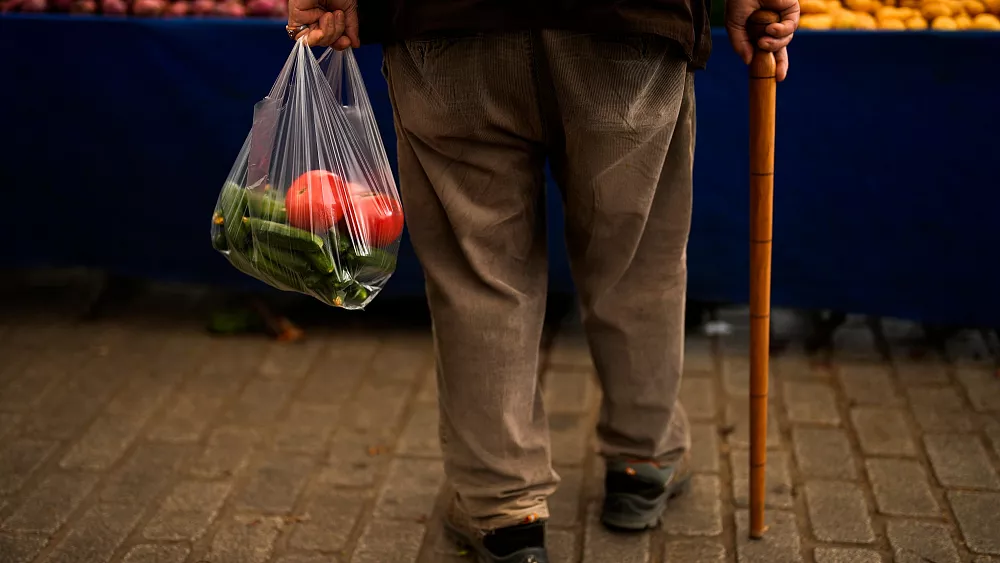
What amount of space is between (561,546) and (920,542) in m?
0.76

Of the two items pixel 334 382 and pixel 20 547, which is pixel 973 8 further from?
pixel 20 547

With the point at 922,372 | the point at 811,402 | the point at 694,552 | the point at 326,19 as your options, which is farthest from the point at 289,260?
the point at 922,372

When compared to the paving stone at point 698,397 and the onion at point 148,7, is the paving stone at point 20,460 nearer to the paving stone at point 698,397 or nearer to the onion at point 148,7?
the onion at point 148,7

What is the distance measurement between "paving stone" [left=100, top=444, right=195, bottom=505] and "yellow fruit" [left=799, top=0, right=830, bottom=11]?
2036 mm

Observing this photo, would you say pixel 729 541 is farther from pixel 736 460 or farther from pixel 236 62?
pixel 236 62

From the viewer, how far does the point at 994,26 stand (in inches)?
108

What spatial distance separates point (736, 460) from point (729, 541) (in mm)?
342

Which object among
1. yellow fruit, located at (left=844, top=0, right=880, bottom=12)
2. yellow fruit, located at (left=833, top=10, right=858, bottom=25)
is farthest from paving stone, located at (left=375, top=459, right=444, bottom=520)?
yellow fruit, located at (left=844, top=0, right=880, bottom=12)

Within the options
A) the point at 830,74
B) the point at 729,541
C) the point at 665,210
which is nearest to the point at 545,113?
the point at 665,210

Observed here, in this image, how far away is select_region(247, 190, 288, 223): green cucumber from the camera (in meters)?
1.90

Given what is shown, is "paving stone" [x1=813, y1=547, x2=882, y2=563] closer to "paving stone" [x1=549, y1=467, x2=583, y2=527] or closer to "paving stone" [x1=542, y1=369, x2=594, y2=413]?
"paving stone" [x1=549, y1=467, x2=583, y2=527]

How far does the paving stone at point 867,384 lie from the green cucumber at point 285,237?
1.65m

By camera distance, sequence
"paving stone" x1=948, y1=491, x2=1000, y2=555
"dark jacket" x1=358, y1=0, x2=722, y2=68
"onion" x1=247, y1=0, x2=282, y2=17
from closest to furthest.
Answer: "dark jacket" x1=358, y1=0, x2=722, y2=68 < "paving stone" x1=948, y1=491, x2=1000, y2=555 < "onion" x1=247, y1=0, x2=282, y2=17

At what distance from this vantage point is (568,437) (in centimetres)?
273
